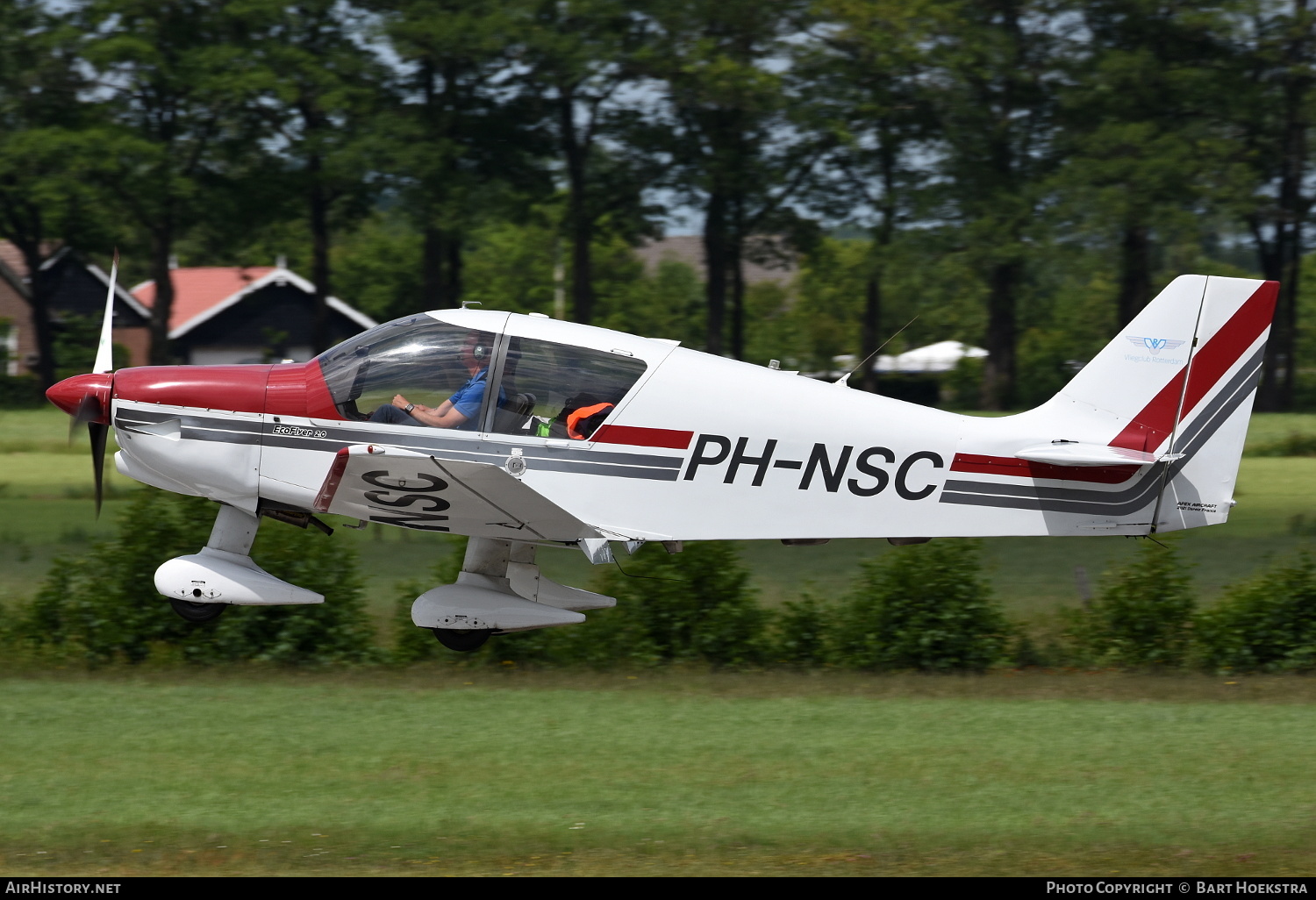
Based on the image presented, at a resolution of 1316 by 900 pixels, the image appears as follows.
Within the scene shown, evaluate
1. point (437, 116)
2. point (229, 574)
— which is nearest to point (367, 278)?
point (437, 116)

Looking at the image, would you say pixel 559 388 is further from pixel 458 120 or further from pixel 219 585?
pixel 458 120

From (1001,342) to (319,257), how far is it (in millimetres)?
16137

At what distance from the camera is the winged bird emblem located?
30.3ft

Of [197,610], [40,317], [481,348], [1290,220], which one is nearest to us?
Answer: [481,348]

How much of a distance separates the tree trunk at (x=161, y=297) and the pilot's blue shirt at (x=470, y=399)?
2293 centimetres

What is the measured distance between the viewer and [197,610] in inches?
366

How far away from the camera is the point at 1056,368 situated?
1367 inches

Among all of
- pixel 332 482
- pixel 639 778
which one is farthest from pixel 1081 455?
pixel 332 482

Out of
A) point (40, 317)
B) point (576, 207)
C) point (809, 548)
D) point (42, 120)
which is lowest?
point (809, 548)

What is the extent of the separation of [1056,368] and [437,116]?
1675cm

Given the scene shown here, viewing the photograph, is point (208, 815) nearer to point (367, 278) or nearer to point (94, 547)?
point (94, 547)

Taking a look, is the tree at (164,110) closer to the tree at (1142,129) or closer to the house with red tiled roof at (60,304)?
the house with red tiled roof at (60,304)

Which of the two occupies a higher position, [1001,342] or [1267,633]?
[1001,342]
